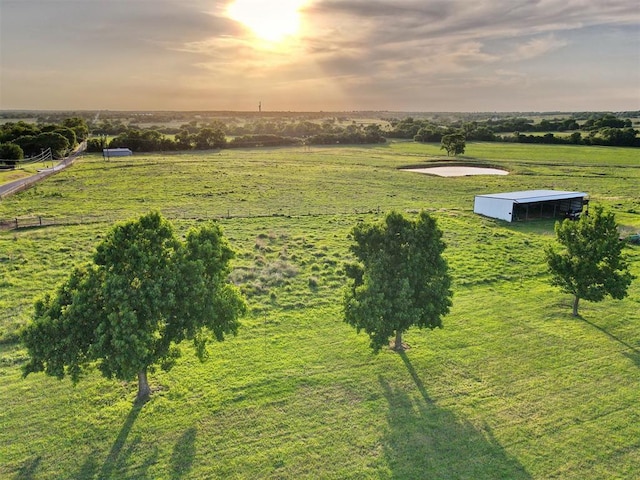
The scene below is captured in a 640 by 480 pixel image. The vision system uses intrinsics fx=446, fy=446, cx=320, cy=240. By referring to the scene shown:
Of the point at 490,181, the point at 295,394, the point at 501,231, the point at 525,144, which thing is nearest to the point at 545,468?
the point at 295,394

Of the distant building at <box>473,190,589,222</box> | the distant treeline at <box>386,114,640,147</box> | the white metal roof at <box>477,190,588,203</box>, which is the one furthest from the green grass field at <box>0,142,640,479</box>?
the distant treeline at <box>386,114,640,147</box>

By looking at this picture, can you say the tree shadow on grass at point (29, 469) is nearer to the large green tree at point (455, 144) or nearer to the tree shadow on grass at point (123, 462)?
the tree shadow on grass at point (123, 462)

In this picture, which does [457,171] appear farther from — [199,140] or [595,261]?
[199,140]

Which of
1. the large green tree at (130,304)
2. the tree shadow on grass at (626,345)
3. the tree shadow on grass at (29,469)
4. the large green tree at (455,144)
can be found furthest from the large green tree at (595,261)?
the large green tree at (455,144)

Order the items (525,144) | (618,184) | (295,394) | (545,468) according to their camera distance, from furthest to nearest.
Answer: (525,144)
(618,184)
(295,394)
(545,468)

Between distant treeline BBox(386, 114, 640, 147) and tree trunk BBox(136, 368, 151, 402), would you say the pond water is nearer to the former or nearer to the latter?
distant treeline BBox(386, 114, 640, 147)

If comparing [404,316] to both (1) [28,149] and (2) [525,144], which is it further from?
(2) [525,144]

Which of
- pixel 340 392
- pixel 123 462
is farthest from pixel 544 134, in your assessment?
pixel 123 462
